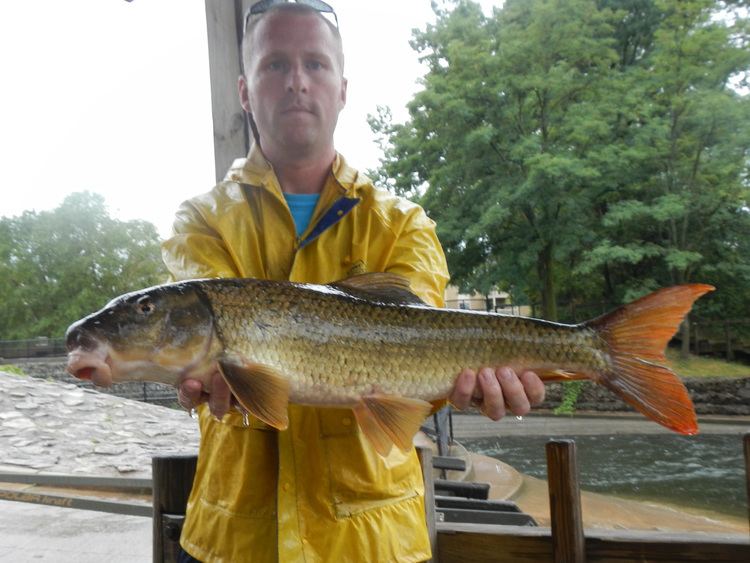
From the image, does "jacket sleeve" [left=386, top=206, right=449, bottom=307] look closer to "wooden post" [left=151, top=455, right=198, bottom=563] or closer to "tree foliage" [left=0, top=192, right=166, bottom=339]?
"wooden post" [left=151, top=455, right=198, bottom=563]

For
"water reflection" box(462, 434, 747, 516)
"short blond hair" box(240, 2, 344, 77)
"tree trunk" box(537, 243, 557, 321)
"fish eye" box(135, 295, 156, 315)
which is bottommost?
"water reflection" box(462, 434, 747, 516)

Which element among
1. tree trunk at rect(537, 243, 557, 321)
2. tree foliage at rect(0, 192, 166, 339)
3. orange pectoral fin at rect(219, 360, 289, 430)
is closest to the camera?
orange pectoral fin at rect(219, 360, 289, 430)

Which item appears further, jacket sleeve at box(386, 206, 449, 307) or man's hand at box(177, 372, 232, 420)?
jacket sleeve at box(386, 206, 449, 307)

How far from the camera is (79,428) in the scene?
10305 mm

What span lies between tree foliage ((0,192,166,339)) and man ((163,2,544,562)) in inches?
1601

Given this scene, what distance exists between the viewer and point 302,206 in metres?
2.35

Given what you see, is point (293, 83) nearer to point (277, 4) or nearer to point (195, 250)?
point (277, 4)

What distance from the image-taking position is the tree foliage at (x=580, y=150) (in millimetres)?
21766

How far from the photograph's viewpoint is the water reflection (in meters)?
11.1

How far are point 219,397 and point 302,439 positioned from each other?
289 mm

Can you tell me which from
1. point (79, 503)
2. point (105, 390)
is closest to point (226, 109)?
point (79, 503)

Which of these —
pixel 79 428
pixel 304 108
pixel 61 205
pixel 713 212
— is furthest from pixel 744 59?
pixel 61 205

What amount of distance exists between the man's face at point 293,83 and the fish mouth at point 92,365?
0.91 meters

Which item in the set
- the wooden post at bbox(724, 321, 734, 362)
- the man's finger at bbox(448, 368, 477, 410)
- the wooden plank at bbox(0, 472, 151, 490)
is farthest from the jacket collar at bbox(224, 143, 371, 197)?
the wooden post at bbox(724, 321, 734, 362)
